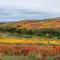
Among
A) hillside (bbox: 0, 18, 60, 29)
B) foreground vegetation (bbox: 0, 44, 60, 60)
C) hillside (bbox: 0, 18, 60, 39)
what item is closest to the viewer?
foreground vegetation (bbox: 0, 44, 60, 60)

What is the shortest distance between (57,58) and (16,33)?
22.6ft

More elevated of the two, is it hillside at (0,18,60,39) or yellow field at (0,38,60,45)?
hillside at (0,18,60,39)

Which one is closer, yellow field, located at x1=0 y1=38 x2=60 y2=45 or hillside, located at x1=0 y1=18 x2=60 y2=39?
yellow field, located at x1=0 y1=38 x2=60 y2=45

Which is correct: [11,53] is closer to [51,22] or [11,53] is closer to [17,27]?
[17,27]

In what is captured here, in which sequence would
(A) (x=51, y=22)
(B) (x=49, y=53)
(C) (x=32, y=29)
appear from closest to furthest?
(B) (x=49, y=53) → (C) (x=32, y=29) → (A) (x=51, y=22)

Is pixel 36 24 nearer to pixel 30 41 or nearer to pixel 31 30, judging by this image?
pixel 31 30

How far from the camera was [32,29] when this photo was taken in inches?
976

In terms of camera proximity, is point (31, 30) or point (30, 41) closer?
point (30, 41)

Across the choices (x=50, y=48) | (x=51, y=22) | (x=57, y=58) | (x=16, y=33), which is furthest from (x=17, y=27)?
(x=57, y=58)

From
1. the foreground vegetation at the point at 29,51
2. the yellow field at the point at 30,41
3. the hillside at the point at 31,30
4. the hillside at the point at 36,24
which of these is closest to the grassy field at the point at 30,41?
the yellow field at the point at 30,41

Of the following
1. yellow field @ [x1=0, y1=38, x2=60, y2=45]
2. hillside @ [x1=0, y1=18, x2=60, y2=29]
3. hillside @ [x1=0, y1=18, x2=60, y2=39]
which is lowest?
yellow field @ [x1=0, y1=38, x2=60, y2=45]

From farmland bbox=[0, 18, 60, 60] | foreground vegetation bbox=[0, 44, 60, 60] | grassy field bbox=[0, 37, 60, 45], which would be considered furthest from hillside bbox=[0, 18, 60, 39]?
foreground vegetation bbox=[0, 44, 60, 60]

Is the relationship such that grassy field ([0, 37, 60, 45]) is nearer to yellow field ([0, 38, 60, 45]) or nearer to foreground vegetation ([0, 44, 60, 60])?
yellow field ([0, 38, 60, 45])

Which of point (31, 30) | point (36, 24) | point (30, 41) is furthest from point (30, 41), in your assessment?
point (36, 24)
